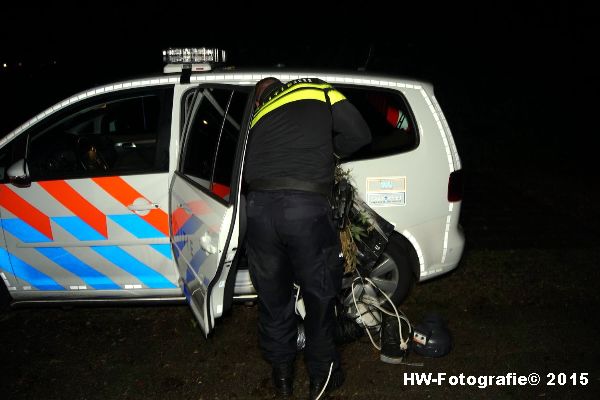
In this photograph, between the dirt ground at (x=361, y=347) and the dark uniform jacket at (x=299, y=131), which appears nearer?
the dark uniform jacket at (x=299, y=131)

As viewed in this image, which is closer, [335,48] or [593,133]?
[593,133]

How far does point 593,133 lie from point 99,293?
38.5 ft

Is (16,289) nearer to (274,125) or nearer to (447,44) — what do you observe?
(274,125)

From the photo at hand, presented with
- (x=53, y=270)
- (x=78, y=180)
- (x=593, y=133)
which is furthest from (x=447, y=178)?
(x=593, y=133)

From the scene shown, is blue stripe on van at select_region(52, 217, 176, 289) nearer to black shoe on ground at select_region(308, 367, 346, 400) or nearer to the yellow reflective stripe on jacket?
black shoe on ground at select_region(308, 367, 346, 400)

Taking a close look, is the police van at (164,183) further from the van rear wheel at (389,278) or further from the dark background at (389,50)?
the dark background at (389,50)

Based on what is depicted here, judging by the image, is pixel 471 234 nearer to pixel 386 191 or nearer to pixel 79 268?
pixel 386 191

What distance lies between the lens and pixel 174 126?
3180 mm

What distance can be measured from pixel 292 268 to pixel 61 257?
162 centimetres

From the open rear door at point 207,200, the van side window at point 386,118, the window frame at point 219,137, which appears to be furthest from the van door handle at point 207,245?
the van side window at point 386,118

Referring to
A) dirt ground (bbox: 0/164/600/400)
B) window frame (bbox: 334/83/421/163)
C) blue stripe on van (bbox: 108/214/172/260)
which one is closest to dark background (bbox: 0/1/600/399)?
dirt ground (bbox: 0/164/600/400)

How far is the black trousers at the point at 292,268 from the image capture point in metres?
2.49

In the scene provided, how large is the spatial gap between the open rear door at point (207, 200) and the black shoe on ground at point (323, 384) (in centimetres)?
68

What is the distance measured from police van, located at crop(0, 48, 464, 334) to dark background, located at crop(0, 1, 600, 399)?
0.38 meters
